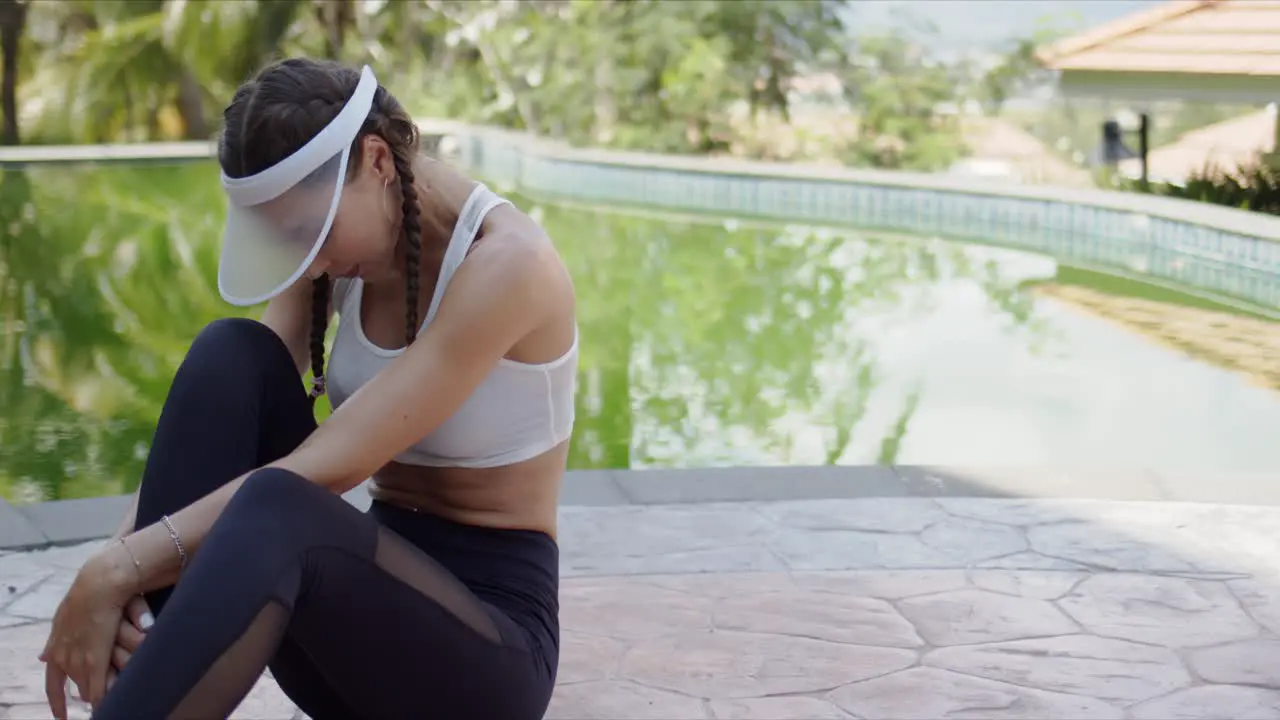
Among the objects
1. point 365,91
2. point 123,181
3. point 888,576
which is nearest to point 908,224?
point 123,181

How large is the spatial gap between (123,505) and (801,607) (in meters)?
1.80

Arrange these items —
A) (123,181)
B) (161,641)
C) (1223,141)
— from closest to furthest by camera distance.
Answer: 1. (161,641)
2. (123,181)
3. (1223,141)

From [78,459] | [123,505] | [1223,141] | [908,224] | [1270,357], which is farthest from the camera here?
[1223,141]

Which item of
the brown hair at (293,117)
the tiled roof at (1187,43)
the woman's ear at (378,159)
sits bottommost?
the woman's ear at (378,159)

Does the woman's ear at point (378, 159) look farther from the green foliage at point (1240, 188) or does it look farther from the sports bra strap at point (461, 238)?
the green foliage at point (1240, 188)

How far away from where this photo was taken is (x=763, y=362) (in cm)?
759

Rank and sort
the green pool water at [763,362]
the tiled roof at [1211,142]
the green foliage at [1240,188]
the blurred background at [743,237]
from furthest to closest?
the tiled roof at [1211,142]
the green foliage at [1240,188]
the blurred background at [743,237]
the green pool water at [763,362]

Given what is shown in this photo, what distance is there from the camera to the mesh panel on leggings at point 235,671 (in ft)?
5.61

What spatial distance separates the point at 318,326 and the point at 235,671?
69 cm

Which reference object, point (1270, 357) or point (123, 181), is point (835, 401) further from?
point (123, 181)

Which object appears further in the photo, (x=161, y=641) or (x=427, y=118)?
(x=427, y=118)

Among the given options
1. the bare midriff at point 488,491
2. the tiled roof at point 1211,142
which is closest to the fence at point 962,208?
the tiled roof at point 1211,142

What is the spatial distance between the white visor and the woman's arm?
18cm

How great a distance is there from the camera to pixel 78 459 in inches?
219
